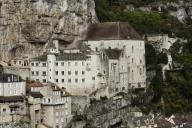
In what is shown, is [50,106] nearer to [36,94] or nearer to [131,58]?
[36,94]

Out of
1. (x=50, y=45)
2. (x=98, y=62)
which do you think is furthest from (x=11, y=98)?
(x=50, y=45)

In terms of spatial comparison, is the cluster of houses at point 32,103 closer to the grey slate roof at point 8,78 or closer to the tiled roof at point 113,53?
the grey slate roof at point 8,78

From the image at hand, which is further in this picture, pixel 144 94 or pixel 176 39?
pixel 176 39

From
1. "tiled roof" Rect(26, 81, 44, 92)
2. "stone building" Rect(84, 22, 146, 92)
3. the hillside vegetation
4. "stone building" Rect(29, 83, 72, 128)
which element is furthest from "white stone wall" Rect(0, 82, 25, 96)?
the hillside vegetation

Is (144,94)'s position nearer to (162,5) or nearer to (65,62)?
(65,62)

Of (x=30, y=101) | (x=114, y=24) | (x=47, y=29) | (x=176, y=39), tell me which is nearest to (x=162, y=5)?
(x=176, y=39)

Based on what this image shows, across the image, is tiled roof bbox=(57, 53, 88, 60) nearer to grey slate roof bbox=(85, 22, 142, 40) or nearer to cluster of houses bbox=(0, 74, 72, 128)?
cluster of houses bbox=(0, 74, 72, 128)

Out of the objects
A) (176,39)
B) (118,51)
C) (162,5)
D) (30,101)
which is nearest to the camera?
(30,101)
